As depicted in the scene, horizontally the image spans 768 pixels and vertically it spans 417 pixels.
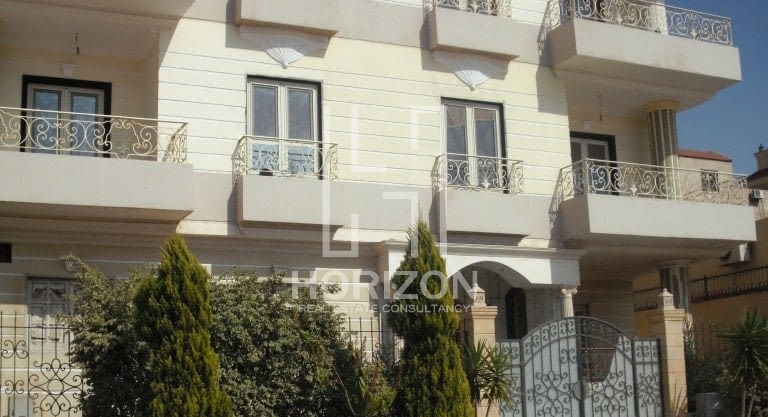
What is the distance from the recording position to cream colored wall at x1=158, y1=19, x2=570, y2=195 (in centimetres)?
1311

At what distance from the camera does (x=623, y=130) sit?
1720 centimetres

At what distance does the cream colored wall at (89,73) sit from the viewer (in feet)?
43.0

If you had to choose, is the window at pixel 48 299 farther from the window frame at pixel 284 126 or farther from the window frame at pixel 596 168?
the window frame at pixel 596 168

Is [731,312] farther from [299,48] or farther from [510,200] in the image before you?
[299,48]

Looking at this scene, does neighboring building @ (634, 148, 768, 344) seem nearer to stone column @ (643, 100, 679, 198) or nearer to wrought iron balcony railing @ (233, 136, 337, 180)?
stone column @ (643, 100, 679, 198)

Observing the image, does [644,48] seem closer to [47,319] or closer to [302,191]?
[302,191]

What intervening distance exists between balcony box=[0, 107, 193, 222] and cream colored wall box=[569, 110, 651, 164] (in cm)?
728

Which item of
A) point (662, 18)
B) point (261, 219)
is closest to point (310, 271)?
point (261, 219)

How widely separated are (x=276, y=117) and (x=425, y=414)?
5.02 m

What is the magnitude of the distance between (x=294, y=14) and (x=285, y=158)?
6.67ft

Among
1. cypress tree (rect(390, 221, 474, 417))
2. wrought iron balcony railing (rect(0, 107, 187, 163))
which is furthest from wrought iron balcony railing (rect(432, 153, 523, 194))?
wrought iron balcony railing (rect(0, 107, 187, 163))

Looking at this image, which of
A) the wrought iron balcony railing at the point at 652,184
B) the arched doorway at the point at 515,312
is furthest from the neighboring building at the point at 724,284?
the arched doorway at the point at 515,312

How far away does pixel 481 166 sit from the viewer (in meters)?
14.6

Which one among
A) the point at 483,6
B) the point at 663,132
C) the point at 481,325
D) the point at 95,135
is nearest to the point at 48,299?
the point at 95,135
